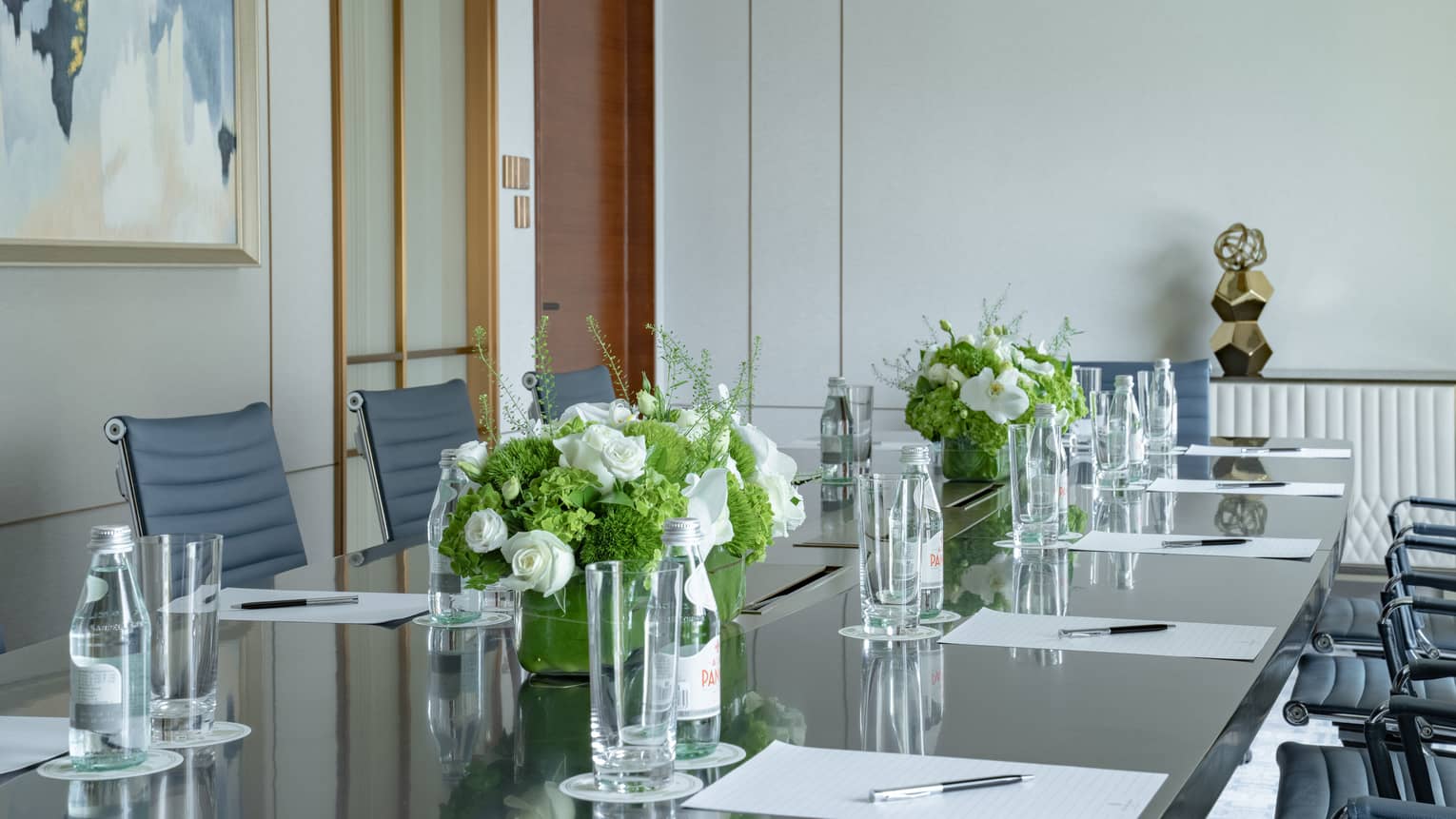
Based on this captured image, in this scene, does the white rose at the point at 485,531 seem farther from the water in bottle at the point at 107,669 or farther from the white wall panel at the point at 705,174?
the white wall panel at the point at 705,174

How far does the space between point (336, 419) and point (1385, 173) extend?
4.49m

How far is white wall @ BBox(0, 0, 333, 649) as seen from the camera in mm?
3902

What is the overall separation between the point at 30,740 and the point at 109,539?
28cm

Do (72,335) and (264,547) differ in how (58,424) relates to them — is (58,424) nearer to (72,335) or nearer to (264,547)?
(72,335)

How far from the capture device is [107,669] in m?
1.43

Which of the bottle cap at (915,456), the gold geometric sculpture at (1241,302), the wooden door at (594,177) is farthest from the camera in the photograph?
the wooden door at (594,177)

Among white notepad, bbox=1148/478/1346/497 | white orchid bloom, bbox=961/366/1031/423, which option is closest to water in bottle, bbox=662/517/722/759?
white orchid bloom, bbox=961/366/1031/423

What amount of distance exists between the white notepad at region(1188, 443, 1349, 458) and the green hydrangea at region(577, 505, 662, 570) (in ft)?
10.4

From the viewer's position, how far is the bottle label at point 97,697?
4.70 feet

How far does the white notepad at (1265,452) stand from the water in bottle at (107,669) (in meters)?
3.62

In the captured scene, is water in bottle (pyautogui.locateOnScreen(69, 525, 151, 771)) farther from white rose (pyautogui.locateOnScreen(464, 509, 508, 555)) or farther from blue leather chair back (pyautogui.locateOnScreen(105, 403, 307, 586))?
blue leather chair back (pyautogui.locateOnScreen(105, 403, 307, 586))

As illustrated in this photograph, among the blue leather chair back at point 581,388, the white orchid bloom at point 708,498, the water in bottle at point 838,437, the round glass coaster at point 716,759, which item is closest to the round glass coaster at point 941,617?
the white orchid bloom at point 708,498

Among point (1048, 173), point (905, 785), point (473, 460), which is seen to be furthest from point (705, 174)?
point (905, 785)

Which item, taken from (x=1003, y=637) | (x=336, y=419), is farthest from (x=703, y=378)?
(x=336, y=419)
